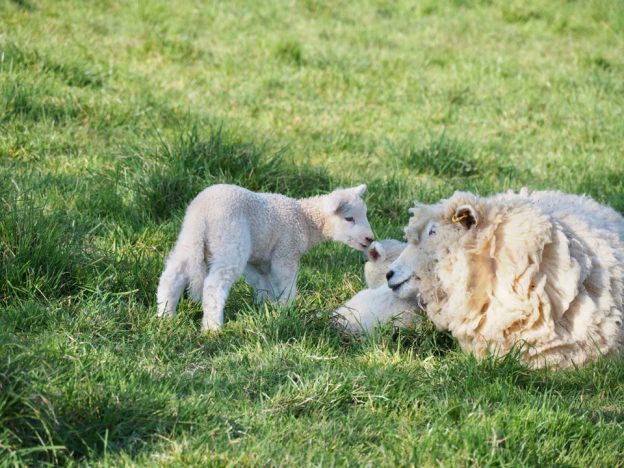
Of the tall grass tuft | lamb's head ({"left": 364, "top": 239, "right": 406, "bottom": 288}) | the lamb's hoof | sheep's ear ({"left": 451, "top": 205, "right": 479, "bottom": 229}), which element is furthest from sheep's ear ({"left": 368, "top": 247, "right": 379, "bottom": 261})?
the tall grass tuft

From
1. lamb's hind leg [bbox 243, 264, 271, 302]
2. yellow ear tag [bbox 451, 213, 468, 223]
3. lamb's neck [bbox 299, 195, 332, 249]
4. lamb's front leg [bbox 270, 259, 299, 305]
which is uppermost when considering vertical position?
yellow ear tag [bbox 451, 213, 468, 223]

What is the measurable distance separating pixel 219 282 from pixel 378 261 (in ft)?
3.41

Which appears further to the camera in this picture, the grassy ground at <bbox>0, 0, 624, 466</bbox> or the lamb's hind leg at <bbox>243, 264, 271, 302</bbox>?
the lamb's hind leg at <bbox>243, 264, 271, 302</bbox>

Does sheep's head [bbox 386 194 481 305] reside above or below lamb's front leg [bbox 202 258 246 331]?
above

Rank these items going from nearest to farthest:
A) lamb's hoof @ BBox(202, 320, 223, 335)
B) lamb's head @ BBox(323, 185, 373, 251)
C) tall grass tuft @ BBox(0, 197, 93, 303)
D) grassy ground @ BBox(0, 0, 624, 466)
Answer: grassy ground @ BBox(0, 0, 624, 466)
lamb's hoof @ BBox(202, 320, 223, 335)
tall grass tuft @ BBox(0, 197, 93, 303)
lamb's head @ BBox(323, 185, 373, 251)

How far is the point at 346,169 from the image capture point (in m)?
7.38

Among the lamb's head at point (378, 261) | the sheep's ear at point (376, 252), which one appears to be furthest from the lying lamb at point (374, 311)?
the sheep's ear at point (376, 252)

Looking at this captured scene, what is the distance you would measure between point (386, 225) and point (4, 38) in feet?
13.4

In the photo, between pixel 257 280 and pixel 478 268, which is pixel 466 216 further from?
pixel 257 280

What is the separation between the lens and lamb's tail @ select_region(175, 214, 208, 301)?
463 centimetres

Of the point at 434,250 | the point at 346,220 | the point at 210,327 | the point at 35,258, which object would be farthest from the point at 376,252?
the point at 35,258

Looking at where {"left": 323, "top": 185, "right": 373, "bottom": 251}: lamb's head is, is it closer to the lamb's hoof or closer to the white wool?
the white wool

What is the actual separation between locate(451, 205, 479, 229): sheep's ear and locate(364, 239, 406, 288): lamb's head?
66 cm

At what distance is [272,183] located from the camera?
645 centimetres
